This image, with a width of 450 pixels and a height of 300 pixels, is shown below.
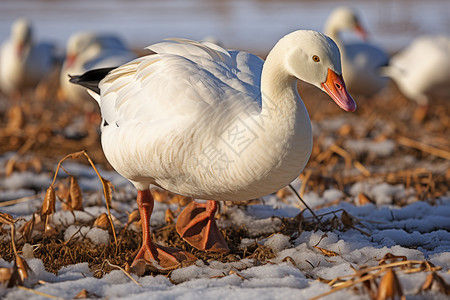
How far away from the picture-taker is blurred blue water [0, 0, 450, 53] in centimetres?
1952

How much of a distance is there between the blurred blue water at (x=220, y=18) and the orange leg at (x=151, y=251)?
13437 millimetres

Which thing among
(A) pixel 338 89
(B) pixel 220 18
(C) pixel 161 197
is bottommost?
(B) pixel 220 18

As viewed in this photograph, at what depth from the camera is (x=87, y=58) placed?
901cm

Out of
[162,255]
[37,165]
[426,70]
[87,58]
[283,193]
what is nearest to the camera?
[162,255]

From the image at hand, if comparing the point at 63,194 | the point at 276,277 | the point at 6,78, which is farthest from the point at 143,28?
the point at 276,277

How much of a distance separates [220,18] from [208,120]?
22420 millimetres

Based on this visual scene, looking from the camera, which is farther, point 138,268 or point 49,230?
point 49,230

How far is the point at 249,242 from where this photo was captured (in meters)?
3.59

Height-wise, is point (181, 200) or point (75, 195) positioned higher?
point (75, 195)

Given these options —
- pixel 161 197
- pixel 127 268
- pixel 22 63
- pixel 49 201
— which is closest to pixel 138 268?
pixel 127 268

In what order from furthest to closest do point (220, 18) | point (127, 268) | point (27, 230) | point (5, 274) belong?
→ point (220, 18) → point (27, 230) → point (127, 268) → point (5, 274)

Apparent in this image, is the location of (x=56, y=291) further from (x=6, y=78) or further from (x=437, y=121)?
(x=6, y=78)

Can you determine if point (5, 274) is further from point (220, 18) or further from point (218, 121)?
point (220, 18)

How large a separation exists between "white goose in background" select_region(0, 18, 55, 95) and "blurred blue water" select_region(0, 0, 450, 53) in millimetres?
7659
